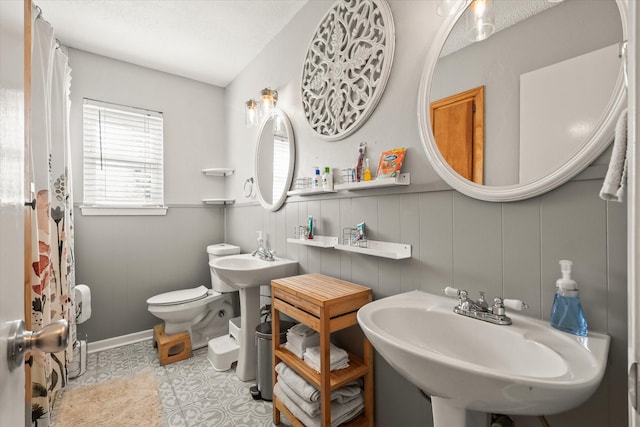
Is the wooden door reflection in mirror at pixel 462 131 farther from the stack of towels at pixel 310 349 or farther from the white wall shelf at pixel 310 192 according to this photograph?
the stack of towels at pixel 310 349

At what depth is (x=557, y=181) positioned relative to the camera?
0.87 m

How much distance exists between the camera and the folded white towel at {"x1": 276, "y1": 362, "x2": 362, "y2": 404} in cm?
134

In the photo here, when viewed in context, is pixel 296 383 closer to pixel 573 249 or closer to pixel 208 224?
pixel 573 249

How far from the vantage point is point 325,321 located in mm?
1256

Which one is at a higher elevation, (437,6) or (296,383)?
(437,6)

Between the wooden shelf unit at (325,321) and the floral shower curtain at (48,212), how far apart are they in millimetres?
1024

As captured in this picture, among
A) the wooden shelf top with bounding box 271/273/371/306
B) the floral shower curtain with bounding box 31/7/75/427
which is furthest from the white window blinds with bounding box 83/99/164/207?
the wooden shelf top with bounding box 271/273/371/306

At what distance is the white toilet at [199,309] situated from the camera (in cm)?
231

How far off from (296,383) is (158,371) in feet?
4.46

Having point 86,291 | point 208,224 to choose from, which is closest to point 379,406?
point 86,291

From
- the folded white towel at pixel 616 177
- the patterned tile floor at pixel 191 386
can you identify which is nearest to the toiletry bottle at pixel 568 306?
the folded white towel at pixel 616 177

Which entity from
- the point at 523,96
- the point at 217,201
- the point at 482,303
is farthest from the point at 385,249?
the point at 217,201

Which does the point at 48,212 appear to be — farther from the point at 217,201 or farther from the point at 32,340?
the point at 217,201

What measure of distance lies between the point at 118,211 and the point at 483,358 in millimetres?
2885
